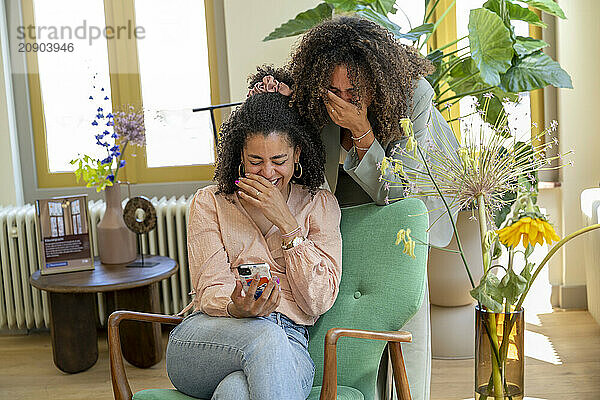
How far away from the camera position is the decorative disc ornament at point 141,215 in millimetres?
3342

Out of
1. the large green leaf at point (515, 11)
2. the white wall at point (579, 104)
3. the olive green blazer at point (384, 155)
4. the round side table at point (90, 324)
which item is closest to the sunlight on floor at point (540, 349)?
the white wall at point (579, 104)

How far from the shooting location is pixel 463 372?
3.09 m

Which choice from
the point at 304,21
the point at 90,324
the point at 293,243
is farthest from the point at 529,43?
the point at 90,324

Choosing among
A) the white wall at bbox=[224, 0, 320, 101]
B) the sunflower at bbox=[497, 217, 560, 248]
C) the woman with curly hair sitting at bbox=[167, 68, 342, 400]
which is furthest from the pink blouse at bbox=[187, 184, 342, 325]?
the white wall at bbox=[224, 0, 320, 101]

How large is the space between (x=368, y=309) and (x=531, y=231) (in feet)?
2.25

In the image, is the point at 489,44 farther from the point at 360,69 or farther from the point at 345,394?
the point at 345,394

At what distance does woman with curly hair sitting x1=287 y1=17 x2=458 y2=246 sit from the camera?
6.28ft

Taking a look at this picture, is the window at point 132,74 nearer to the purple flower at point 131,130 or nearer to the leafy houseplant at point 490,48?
the purple flower at point 131,130

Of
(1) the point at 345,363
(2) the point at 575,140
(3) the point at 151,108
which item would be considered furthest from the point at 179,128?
(1) the point at 345,363

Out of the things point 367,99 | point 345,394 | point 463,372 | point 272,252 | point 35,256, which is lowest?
point 463,372

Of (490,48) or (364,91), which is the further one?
(490,48)

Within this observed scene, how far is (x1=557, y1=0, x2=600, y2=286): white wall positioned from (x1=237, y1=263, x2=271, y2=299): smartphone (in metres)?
2.46

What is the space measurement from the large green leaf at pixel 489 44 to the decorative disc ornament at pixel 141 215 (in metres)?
1.61

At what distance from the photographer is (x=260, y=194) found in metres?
1.88
